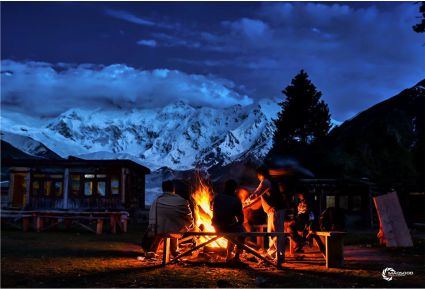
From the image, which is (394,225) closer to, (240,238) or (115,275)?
(240,238)

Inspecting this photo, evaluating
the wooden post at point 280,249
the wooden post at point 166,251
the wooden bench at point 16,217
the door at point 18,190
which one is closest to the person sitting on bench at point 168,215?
the wooden post at point 166,251

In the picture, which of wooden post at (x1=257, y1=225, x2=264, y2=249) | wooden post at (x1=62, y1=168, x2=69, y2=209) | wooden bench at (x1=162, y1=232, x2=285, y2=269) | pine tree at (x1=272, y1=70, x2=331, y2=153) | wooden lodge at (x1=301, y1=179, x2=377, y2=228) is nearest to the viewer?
wooden bench at (x1=162, y1=232, x2=285, y2=269)

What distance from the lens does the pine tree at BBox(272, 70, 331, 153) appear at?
46.5 metres

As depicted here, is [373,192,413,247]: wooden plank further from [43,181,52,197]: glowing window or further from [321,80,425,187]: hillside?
[43,181,52,197]: glowing window

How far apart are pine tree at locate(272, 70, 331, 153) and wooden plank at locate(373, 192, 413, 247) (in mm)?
31233

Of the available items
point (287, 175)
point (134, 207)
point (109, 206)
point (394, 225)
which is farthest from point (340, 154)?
point (394, 225)

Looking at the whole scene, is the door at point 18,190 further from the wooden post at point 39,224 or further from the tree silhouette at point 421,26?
the tree silhouette at point 421,26

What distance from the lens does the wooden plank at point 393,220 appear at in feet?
45.7

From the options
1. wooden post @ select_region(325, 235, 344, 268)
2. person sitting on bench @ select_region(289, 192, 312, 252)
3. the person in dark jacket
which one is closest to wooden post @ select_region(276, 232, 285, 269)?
the person in dark jacket

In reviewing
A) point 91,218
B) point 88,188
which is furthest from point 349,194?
point 91,218

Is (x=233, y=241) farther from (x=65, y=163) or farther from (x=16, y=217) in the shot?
(x=65, y=163)

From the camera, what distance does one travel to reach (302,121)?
4703 centimetres

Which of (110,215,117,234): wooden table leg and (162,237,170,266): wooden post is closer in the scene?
(162,237,170,266): wooden post

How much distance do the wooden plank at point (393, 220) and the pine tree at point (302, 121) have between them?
31.2 m
